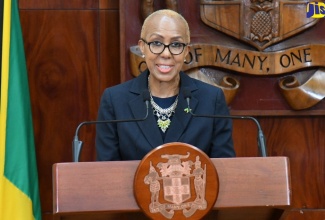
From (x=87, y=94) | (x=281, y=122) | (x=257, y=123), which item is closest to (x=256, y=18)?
(x=281, y=122)

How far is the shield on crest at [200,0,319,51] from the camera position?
3902 mm

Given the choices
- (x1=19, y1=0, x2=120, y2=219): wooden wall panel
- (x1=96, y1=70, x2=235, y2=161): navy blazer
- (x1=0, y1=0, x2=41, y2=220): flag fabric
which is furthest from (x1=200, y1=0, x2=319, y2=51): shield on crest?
(x1=96, y1=70, x2=235, y2=161): navy blazer

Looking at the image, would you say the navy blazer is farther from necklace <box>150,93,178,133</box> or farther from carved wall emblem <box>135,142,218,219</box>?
carved wall emblem <box>135,142,218,219</box>

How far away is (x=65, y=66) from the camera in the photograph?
4027 mm

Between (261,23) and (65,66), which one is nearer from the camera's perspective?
(261,23)

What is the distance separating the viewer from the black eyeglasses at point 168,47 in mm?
2617

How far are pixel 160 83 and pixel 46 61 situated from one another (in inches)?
55.8

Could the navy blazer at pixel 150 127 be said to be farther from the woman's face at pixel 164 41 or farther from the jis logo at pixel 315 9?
the jis logo at pixel 315 9

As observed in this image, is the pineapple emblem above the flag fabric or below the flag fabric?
above

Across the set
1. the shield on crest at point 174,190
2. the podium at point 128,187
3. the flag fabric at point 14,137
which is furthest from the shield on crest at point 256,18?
the shield on crest at point 174,190

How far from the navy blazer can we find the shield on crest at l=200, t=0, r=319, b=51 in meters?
1.19

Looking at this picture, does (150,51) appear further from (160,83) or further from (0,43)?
(0,43)

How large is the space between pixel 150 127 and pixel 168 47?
28 centimetres

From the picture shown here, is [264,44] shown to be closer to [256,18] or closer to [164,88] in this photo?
[256,18]
